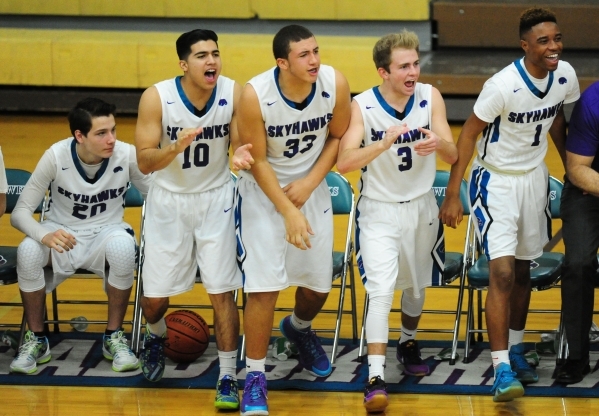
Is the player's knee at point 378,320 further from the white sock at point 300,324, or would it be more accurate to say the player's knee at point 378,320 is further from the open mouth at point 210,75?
the open mouth at point 210,75

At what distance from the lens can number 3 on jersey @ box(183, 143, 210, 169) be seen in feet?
17.5

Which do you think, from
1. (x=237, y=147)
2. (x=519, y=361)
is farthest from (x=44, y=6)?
(x=519, y=361)

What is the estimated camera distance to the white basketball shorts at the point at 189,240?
5383 millimetres

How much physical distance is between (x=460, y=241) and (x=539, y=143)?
8.29 feet

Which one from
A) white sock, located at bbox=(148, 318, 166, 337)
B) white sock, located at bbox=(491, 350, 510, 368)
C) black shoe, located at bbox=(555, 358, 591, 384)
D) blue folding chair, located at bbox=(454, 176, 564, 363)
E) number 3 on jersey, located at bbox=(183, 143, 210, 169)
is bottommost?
black shoe, located at bbox=(555, 358, 591, 384)

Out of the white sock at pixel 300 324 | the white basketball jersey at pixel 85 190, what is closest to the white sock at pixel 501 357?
the white sock at pixel 300 324

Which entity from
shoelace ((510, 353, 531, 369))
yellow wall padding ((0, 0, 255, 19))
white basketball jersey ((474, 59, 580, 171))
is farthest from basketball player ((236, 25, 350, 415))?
yellow wall padding ((0, 0, 255, 19))

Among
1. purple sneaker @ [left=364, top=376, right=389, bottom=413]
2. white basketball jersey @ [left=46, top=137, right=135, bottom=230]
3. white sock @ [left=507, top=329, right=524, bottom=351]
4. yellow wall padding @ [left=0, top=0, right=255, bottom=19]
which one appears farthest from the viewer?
yellow wall padding @ [left=0, top=0, right=255, bottom=19]

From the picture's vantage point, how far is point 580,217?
5.41m

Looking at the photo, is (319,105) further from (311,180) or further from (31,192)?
(31,192)

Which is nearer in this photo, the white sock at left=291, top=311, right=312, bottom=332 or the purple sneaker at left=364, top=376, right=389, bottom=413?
the purple sneaker at left=364, top=376, right=389, bottom=413

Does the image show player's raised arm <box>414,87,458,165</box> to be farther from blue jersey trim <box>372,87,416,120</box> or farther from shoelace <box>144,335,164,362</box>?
shoelace <box>144,335,164,362</box>

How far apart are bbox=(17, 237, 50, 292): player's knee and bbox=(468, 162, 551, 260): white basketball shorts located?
251 cm

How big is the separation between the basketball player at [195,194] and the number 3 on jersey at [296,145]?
11.5 inches
